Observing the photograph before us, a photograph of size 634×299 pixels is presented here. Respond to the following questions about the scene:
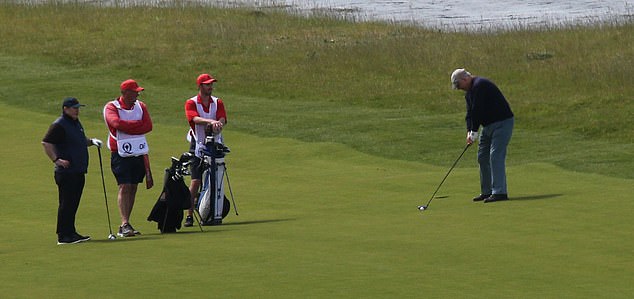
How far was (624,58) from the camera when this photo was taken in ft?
122

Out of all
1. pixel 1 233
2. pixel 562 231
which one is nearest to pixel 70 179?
pixel 1 233

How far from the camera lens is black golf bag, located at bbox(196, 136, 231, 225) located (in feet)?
64.2

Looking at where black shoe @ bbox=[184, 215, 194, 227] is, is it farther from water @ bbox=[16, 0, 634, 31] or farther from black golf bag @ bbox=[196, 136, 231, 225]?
water @ bbox=[16, 0, 634, 31]

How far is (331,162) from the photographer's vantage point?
27.1m

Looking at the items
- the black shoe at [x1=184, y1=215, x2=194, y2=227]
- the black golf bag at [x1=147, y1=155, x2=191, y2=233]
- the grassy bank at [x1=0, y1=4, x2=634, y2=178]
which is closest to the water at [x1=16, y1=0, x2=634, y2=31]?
the grassy bank at [x1=0, y1=4, x2=634, y2=178]

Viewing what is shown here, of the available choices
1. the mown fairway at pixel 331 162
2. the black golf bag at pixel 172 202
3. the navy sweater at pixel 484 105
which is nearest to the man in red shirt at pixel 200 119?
the black golf bag at pixel 172 202

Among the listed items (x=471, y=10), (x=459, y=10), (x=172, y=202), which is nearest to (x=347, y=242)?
(x=172, y=202)

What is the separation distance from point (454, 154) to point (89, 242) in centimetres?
1181

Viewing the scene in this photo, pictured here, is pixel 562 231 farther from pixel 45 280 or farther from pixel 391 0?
pixel 391 0

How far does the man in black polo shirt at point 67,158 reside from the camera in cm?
1741

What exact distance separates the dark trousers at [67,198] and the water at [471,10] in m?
34.1

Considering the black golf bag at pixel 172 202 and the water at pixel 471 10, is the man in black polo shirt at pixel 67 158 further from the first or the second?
the water at pixel 471 10

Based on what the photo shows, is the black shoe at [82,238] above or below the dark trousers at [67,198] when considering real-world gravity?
below

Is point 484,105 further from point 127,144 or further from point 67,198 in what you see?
point 67,198
